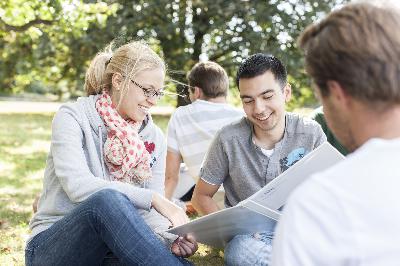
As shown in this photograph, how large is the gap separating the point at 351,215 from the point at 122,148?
1821mm

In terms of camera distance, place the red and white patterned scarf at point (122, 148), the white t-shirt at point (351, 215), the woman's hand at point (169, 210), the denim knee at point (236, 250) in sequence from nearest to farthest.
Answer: the white t-shirt at point (351, 215) < the woman's hand at point (169, 210) < the red and white patterned scarf at point (122, 148) < the denim knee at point (236, 250)

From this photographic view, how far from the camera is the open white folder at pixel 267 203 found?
2.24 meters

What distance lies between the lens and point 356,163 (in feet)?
3.86

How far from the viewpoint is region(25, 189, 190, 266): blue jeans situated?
2279 mm

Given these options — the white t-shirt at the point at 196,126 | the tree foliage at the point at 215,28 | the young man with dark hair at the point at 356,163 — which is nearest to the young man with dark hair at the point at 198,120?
the white t-shirt at the point at 196,126

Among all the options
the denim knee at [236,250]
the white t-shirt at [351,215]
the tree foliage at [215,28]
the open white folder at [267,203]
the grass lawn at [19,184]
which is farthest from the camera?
the tree foliage at [215,28]

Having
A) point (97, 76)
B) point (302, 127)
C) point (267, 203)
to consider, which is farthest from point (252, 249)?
point (97, 76)

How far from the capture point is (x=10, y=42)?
695 inches

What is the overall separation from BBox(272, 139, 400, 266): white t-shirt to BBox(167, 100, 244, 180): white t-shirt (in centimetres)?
340

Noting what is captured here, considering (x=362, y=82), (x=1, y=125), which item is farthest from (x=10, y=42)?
(x=362, y=82)

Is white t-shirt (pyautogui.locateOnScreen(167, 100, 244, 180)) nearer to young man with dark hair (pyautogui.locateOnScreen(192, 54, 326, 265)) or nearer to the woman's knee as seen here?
young man with dark hair (pyautogui.locateOnScreen(192, 54, 326, 265))

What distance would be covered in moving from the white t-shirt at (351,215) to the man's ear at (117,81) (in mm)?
1852

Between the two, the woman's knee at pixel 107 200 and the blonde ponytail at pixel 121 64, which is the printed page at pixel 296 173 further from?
the blonde ponytail at pixel 121 64

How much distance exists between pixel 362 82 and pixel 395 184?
9.4 inches
